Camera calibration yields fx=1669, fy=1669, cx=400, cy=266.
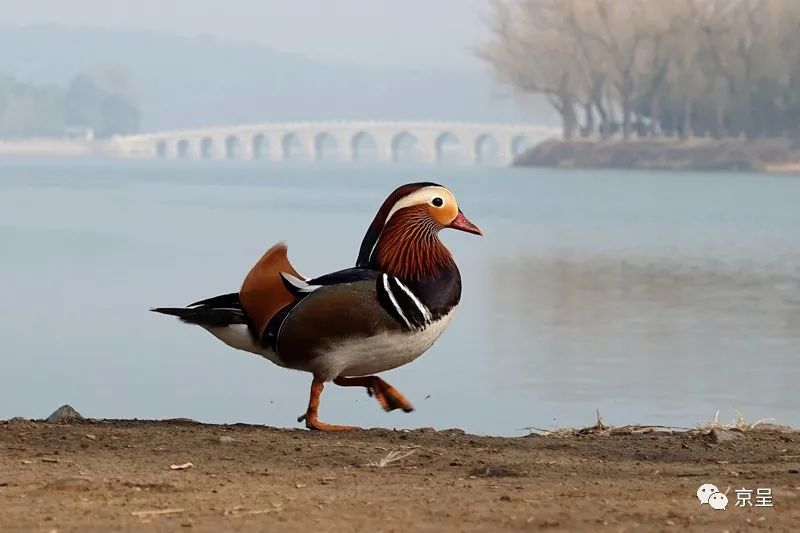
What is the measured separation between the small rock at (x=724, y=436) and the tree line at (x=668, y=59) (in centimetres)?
8575

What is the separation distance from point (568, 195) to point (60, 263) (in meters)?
49.4

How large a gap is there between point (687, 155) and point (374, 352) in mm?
96137

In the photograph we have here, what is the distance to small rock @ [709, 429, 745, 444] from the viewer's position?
721 centimetres

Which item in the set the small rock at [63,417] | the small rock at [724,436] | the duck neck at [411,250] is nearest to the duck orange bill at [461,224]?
the duck neck at [411,250]

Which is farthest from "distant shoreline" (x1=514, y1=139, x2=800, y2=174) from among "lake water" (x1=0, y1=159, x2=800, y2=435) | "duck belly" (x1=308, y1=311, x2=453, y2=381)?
"duck belly" (x1=308, y1=311, x2=453, y2=381)

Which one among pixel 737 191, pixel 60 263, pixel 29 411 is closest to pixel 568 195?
pixel 737 191

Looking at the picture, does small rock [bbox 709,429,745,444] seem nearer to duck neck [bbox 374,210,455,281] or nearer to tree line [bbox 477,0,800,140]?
duck neck [bbox 374,210,455,281]

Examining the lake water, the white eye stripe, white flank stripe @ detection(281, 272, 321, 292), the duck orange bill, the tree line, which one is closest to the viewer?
Answer: white flank stripe @ detection(281, 272, 321, 292)

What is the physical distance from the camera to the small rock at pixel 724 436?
7.21 metres

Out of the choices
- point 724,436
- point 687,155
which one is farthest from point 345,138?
point 724,436

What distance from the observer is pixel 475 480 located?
5859 mm

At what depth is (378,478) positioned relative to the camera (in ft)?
19.2

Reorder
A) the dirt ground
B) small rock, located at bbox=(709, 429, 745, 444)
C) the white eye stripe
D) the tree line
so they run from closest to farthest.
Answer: the dirt ground → small rock, located at bbox=(709, 429, 745, 444) → the white eye stripe → the tree line

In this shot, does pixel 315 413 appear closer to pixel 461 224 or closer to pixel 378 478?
pixel 461 224
